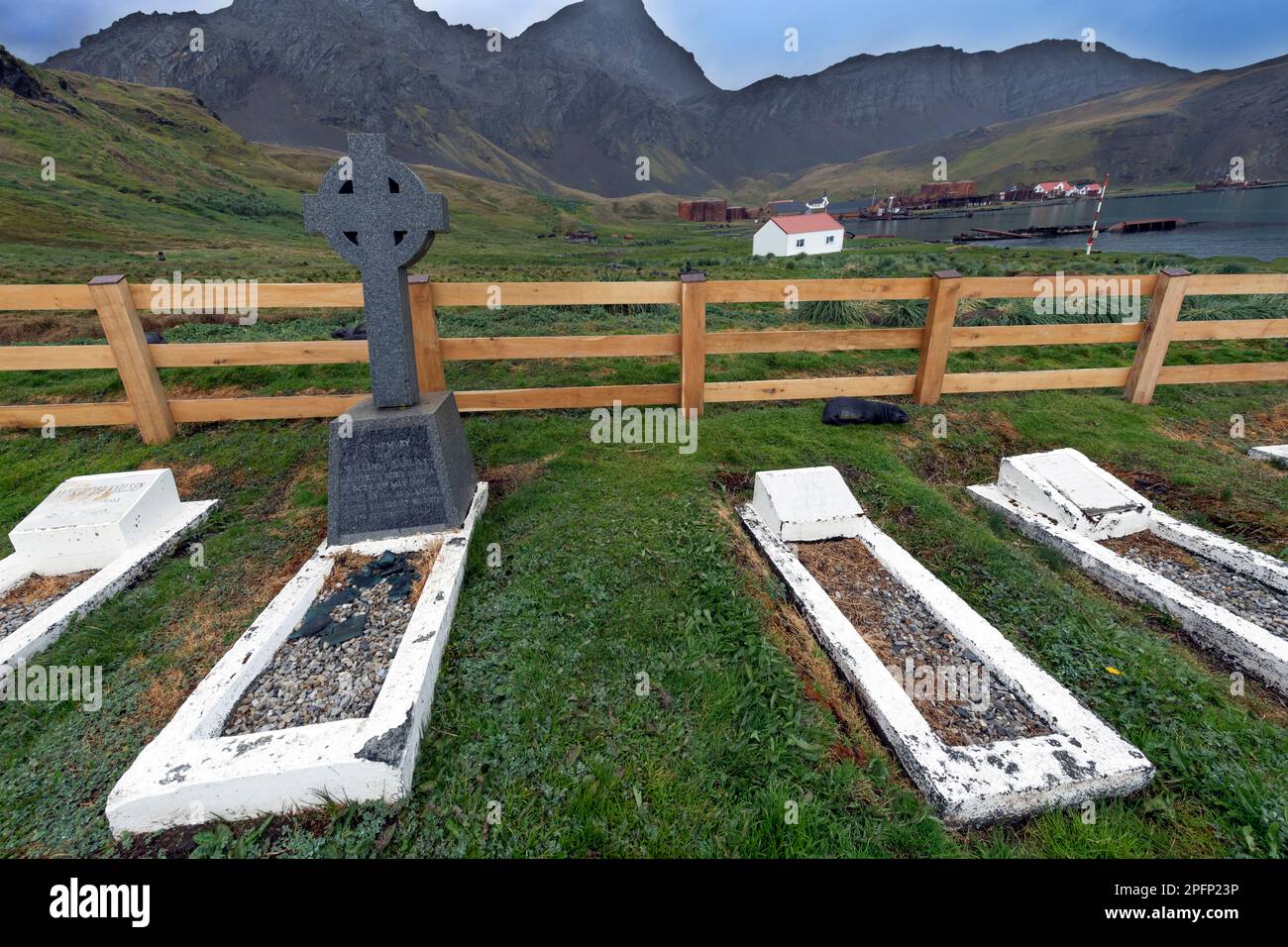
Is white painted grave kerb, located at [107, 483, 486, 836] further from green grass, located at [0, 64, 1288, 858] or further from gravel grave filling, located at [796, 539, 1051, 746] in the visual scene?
gravel grave filling, located at [796, 539, 1051, 746]

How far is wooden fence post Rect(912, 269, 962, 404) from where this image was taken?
6.23 metres

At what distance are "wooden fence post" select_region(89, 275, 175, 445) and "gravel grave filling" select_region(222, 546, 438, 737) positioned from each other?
146 inches

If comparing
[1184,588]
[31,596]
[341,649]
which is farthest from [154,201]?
[1184,588]

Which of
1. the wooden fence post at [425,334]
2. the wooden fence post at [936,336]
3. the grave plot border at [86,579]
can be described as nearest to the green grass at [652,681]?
the grave plot border at [86,579]

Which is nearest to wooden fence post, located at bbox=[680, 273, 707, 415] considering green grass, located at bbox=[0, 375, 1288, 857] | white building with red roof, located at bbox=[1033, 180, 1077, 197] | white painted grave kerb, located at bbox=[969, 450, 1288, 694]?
green grass, located at bbox=[0, 375, 1288, 857]

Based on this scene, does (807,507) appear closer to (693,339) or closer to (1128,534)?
(693,339)

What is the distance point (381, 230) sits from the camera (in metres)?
4.42

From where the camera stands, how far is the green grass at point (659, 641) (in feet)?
7.68

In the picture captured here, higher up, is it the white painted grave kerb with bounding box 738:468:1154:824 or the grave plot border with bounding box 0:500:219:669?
the grave plot border with bounding box 0:500:219:669

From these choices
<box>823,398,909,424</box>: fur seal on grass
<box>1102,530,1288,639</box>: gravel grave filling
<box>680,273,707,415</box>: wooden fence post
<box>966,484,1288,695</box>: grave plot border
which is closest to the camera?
<box>966,484,1288,695</box>: grave plot border

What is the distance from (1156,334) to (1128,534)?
382cm

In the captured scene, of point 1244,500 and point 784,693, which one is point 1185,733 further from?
point 1244,500
